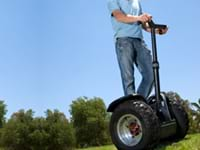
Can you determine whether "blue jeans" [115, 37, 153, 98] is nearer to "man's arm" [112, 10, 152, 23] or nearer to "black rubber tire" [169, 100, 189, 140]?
"man's arm" [112, 10, 152, 23]

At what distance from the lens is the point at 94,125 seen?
6538 centimetres

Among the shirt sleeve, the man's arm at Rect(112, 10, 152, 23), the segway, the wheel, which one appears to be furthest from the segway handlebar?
the wheel

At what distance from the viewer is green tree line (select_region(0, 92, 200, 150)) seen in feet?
168

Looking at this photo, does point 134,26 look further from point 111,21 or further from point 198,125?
point 198,125

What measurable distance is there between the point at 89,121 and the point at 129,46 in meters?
59.1

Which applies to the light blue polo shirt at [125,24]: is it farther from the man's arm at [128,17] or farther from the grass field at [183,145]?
the grass field at [183,145]

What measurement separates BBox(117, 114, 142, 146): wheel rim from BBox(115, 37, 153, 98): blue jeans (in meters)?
0.52

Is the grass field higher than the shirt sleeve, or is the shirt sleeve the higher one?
the shirt sleeve

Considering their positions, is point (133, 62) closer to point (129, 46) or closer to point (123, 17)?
point (129, 46)

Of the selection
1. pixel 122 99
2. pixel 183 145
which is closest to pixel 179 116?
pixel 183 145

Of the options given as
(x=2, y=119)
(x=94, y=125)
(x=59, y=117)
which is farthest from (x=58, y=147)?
(x=2, y=119)

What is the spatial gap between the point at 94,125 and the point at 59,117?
9100 millimetres

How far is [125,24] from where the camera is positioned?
20.2ft

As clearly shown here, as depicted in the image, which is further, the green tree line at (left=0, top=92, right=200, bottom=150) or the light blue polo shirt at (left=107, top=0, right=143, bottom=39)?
the green tree line at (left=0, top=92, right=200, bottom=150)
